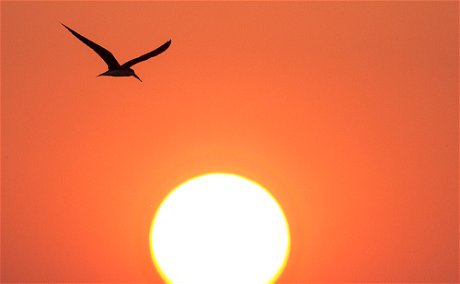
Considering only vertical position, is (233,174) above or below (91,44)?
above

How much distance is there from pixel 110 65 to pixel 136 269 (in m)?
19.5

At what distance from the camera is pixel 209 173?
37312mm

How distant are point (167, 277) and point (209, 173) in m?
5.44

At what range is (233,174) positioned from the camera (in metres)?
38.1

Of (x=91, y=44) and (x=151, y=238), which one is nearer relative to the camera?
(x=91, y=44)

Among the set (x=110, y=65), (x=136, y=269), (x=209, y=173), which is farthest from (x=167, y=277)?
(x=110, y=65)

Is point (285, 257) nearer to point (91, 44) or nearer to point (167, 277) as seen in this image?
point (167, 277)

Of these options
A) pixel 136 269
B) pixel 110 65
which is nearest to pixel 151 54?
pixel 110 65

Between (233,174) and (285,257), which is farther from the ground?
(233,174)

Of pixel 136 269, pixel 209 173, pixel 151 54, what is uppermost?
pixel 209 173

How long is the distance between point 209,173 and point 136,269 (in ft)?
19.0

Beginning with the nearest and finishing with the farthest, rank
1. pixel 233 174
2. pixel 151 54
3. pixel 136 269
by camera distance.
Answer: pixel 151 54 → pixel 136 269 → pixel 233 174

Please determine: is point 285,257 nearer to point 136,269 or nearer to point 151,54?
point 136,269

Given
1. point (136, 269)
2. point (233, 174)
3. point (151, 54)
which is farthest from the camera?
point (233, 174)
